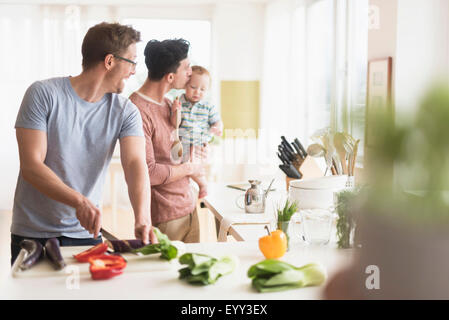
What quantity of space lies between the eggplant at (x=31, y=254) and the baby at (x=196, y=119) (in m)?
1.08

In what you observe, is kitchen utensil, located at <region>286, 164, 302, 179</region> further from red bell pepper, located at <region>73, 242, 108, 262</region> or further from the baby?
red bell pepper, located at <region>73, 242, 108, 262</region>

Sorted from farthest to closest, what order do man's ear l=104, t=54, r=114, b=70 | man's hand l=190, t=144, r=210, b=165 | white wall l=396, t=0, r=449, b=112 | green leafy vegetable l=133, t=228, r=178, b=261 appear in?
white wall l=396, t=0, r=449, b=112, man's hand l=190, t=144, r=210, b=165, man's ear l=104, t=54, r=114, b=70, green leafy vegetable l=133, t=228, r=178, b=261

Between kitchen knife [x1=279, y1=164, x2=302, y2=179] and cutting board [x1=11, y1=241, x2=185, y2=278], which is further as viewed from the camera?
kitchen knife [x1=279, y1=164, x2=302, y2=179]

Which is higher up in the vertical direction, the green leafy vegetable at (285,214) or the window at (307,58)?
the window at (307,58)

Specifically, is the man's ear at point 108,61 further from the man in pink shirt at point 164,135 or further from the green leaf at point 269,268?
the green leaf at point 269,268

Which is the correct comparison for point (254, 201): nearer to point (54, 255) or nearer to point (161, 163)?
point (161, 163)

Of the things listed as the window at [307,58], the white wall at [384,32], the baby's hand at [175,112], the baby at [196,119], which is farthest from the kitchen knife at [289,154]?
the window at [307,58]

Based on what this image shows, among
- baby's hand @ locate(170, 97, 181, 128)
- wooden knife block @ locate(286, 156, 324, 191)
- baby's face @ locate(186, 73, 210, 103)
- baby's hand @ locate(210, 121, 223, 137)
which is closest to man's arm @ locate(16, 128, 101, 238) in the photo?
baby's hand @ locate(170, 97, 181, 128)

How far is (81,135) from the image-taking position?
1.70 metres

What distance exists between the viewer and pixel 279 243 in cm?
143

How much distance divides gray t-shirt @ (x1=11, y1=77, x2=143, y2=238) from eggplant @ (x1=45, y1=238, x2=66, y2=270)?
33 cm

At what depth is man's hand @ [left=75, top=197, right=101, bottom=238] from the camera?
1403 millimetres

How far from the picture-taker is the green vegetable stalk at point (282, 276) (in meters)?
1.16
